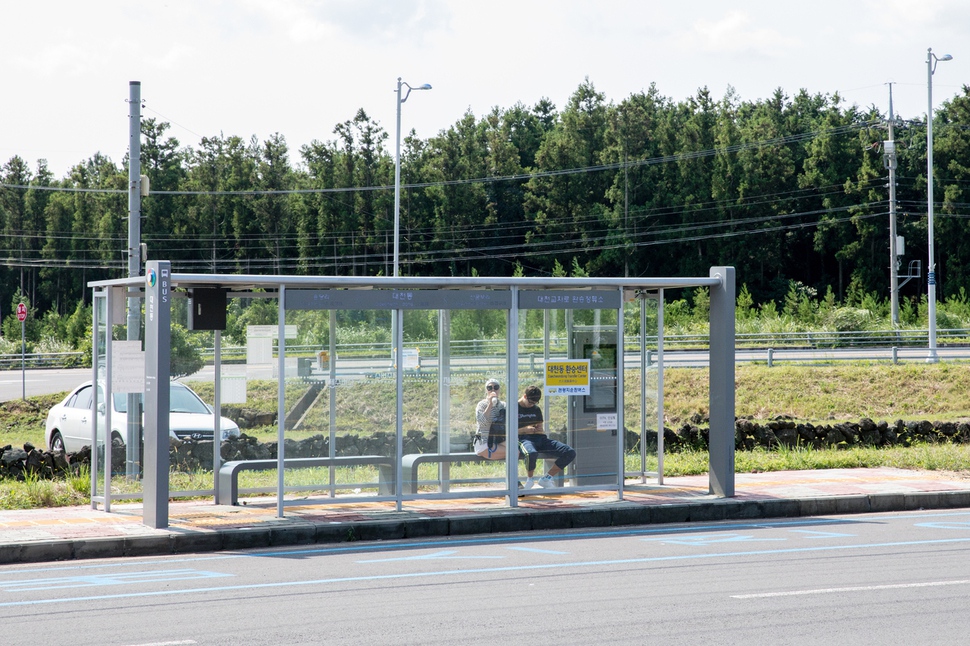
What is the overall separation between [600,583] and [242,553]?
12.2 feet

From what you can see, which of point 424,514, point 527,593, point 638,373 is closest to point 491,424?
point 424,514

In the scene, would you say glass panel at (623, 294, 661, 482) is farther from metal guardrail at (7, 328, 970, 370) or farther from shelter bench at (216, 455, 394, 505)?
metal guardrail at (7, 328, 970, 370)

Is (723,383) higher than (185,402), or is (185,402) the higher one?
(723,383)

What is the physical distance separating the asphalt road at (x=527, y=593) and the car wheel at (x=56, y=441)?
7233mm

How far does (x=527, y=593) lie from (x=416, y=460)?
4956 millimetres

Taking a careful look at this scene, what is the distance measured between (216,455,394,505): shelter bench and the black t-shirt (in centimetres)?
169

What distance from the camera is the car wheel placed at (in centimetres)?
1681

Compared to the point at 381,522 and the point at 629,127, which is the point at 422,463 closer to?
the point at 381,522

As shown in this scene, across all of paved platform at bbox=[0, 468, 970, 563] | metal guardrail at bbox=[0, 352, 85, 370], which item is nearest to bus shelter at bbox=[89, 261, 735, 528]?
paved platform at bbox=[0, 468, 970, 563]

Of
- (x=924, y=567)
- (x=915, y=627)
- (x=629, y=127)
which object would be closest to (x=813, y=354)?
(x=924, y=567)

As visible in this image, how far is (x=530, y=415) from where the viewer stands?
13531 millimetres

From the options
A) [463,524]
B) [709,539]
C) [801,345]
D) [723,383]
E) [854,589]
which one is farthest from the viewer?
[801,345]

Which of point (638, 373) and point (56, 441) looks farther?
point (56, 441)

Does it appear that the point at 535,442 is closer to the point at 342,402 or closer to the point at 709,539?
the point at 342,402
